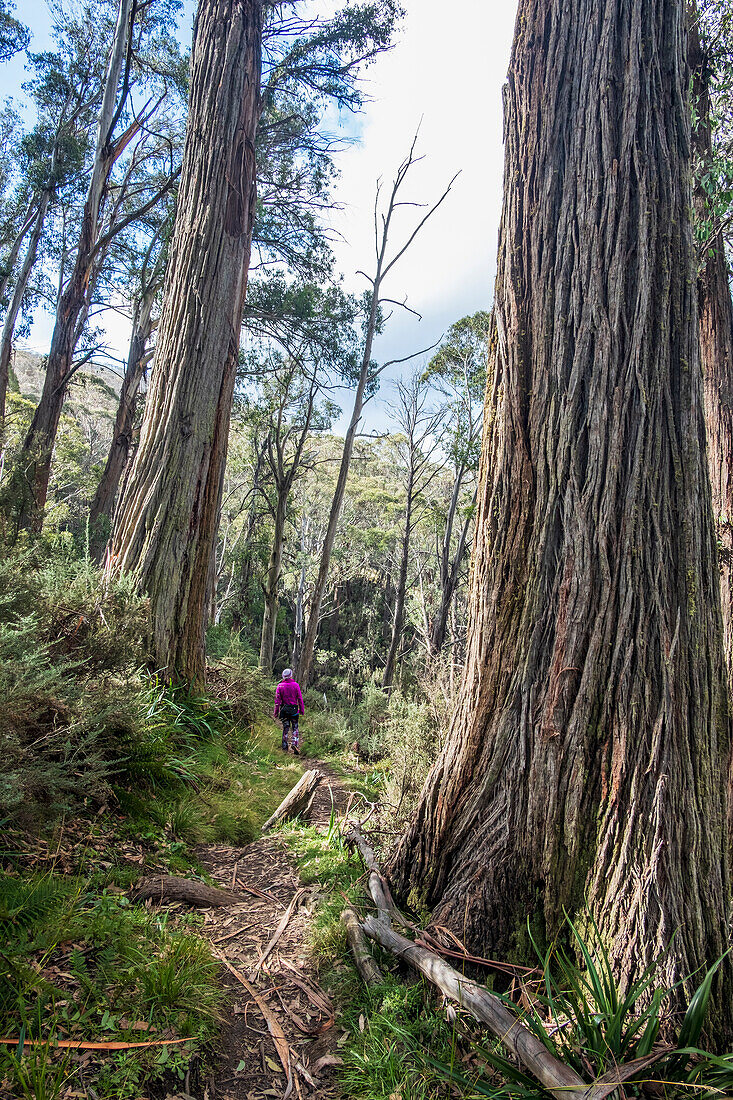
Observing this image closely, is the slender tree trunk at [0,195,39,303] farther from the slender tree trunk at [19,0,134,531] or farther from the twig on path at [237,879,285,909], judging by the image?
the twig on path at [237,879,285,909]

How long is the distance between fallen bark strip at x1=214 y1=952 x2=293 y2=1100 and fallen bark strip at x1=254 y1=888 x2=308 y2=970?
109 mm

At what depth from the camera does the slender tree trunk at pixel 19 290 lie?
14.6 m

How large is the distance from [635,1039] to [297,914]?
1639 mm

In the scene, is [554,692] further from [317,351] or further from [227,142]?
[317,351]

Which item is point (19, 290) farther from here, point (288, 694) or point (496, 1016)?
point (496, 1016)

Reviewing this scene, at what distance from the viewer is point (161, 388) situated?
14.6 ft

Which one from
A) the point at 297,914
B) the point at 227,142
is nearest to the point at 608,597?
the point at 297,914

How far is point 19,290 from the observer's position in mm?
14969

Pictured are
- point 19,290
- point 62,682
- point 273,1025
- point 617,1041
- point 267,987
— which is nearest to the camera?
point 617,1041

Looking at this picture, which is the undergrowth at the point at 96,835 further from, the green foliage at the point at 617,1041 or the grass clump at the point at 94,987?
the green foliage at the point at 617,1041

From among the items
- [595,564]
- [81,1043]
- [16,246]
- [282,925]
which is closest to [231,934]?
[282,925]

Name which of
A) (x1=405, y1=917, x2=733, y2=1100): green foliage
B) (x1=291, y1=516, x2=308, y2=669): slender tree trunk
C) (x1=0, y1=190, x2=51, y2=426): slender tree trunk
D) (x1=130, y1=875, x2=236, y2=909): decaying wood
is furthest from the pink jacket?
(x1=291, y1=516, x2=308, y2=669): slender tree trunk

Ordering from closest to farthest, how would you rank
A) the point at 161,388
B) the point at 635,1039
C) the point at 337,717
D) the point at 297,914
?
the point at 635,1039 → the point at 297,914 → the point at 161,388 → the point at 337,717

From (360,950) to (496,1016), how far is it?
2.44ft
